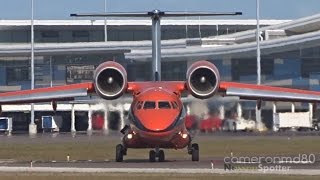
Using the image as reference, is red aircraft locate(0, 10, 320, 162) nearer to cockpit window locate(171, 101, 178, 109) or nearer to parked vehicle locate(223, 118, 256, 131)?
cockpit window locate(171, 101, 178, 109)

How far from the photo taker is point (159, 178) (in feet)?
104

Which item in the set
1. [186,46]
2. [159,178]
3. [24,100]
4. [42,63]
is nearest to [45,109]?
[42,63]

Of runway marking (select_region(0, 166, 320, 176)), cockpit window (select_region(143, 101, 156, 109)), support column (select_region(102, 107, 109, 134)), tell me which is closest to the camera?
runway marking (select_region(0, 166, 320, 176))

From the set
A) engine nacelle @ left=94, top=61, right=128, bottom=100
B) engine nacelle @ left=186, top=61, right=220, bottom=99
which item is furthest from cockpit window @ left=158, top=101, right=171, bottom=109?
engine nacelle @ left=94, top=61, right=128, bottom=100

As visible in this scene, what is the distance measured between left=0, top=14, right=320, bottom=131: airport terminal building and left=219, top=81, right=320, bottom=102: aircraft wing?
43.0m

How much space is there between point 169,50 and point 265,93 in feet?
211

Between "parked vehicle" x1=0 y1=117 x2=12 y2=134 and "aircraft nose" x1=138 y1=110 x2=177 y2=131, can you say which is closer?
"aircraft nose" x1=138 y1=110 x2=177 y2=131

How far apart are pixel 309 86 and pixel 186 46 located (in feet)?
72.6

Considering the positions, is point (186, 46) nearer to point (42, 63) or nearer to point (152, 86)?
point (42, 63)

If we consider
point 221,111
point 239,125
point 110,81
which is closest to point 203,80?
point 110,81

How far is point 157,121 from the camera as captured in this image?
39.8m

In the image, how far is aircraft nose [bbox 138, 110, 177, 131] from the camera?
39.7 meters

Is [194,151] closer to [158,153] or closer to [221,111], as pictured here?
[158,153]

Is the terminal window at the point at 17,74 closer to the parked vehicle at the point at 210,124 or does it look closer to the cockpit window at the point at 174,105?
the parked vehicle at the point at 210,124
